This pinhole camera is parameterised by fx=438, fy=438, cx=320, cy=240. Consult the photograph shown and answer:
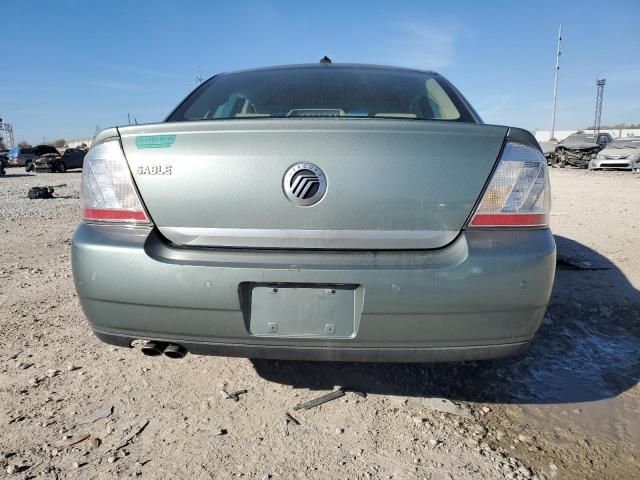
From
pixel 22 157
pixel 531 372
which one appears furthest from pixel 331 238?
pixel 22 157

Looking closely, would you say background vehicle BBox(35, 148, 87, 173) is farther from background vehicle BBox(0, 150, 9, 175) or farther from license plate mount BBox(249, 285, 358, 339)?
license plate mount BBox(249, 285, 358, 339)

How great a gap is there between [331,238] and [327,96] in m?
1.02

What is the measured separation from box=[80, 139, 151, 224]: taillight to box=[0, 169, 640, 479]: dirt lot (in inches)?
Answer: 34.5

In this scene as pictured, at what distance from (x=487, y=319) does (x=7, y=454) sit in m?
1.81

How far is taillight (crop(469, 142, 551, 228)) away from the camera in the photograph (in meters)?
1.52

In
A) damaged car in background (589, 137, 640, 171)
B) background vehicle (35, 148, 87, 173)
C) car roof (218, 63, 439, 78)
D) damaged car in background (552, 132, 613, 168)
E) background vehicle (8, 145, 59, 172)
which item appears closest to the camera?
car roof (218, 63, 439, 78)

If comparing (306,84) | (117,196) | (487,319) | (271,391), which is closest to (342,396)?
(271,391)

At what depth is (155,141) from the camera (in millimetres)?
1561

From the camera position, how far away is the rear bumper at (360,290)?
4.76 ft

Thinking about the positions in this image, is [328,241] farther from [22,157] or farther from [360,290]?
[22,157]

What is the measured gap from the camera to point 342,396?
200 cm

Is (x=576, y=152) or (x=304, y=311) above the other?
(x=304, y=311)

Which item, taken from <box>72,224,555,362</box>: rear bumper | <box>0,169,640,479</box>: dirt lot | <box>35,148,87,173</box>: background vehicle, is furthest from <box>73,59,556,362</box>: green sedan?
<box>35,148,87,173</box>: background vehicle

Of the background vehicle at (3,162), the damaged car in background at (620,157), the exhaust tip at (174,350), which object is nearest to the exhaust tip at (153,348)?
the exhaust tip at (174,350)
